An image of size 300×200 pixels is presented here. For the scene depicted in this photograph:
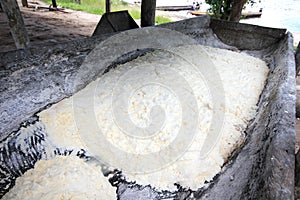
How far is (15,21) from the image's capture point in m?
2.21

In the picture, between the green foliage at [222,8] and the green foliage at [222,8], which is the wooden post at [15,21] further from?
the green foliage at [222,8]

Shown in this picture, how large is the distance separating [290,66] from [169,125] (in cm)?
112

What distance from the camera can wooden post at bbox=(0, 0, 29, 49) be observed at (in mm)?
2088

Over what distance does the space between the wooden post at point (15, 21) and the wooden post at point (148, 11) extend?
1890mm

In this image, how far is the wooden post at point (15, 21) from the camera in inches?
82.2

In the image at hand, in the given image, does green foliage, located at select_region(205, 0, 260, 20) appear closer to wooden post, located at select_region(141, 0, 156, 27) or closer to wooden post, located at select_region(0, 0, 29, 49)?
wooden post, located at select_region(141, 0, 156, 27)

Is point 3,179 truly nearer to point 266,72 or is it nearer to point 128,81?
point 128,81

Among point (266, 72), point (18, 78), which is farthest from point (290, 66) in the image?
point (18, 78)

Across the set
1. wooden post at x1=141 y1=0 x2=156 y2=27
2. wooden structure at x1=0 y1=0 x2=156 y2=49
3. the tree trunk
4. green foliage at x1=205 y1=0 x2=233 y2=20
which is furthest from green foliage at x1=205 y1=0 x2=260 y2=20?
wooden structure at x1=0 y1=0 x2=156 y2=49

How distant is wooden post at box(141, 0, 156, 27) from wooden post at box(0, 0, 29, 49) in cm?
189

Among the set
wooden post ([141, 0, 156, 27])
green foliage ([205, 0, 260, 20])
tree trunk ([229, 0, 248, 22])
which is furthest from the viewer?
green foliage ([205, 0, 260, 20])

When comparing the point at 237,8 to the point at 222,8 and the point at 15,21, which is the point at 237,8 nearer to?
the point at 222,8

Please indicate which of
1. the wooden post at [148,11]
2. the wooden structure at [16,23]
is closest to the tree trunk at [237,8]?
the wooden post at [148,11]

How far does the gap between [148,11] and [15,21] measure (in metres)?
2.01
